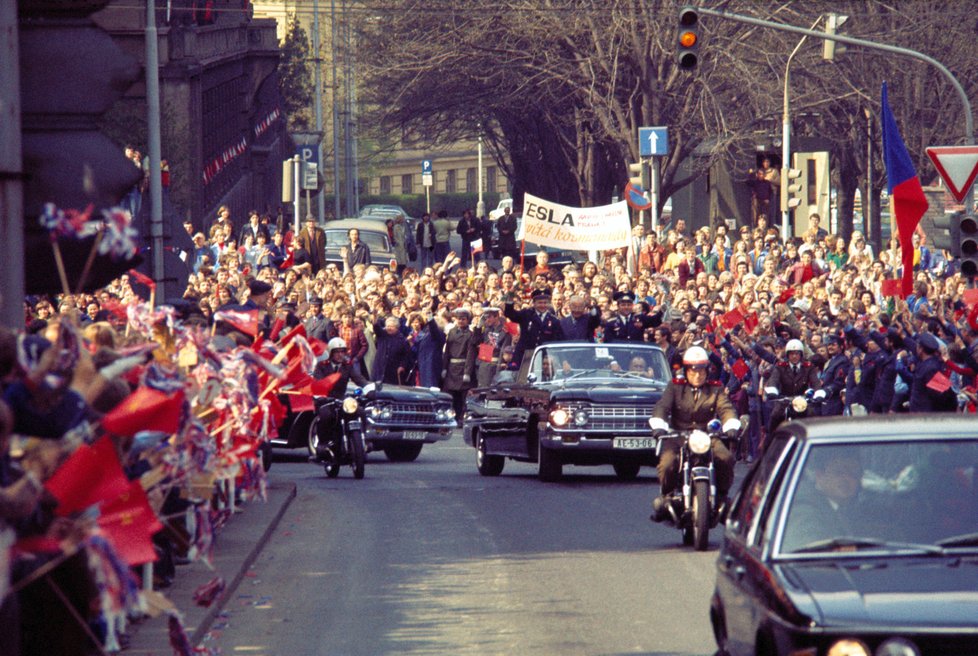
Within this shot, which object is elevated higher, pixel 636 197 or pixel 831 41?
pixel 831 41

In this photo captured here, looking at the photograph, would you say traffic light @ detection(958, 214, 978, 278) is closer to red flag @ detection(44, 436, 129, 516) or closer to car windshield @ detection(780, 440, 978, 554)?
car windshield @ detection(780, 440, 978, 554)

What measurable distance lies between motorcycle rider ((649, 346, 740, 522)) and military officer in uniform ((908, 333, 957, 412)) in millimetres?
3787

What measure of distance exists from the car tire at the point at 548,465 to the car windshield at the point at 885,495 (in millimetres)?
14241

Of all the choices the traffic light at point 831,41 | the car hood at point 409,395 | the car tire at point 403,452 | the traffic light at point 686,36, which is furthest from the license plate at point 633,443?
the traffic light at point 831,41

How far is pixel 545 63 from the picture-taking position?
162 ft

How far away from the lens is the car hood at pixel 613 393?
2167cm

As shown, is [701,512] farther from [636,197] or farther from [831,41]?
[636,197]

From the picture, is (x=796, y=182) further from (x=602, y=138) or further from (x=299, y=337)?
(x=299, y=337)

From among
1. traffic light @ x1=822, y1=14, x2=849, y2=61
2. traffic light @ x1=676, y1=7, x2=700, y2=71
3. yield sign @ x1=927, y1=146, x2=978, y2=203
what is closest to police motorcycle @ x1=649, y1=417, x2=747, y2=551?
yield sign @ x1=927, y1=146, x2=978, y2=203

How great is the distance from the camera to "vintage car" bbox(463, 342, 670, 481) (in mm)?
21609

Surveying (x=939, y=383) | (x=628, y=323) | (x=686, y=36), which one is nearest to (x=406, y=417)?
(x=628, y=323)

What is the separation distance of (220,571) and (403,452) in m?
13.6

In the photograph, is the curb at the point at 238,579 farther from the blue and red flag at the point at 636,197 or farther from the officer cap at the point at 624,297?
the blue and red flag at the point at 636,197

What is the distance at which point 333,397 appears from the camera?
23.2 meters
